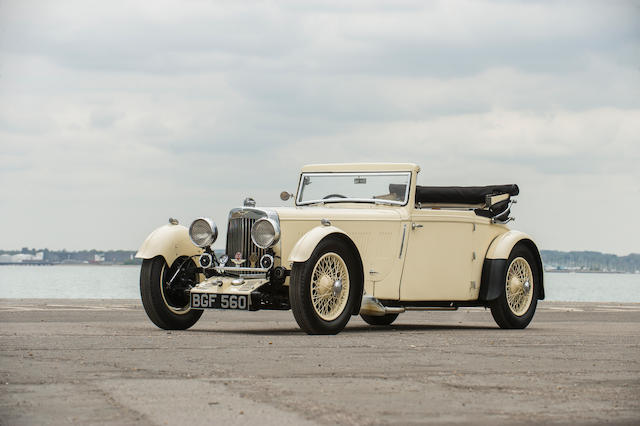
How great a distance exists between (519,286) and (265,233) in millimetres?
4105

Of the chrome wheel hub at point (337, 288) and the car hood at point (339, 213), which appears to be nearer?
the chrome wheel hub at point (337, 288)

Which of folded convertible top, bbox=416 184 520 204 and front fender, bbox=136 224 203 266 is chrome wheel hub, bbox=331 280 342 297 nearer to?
front fender, bbox=136 224 203 266

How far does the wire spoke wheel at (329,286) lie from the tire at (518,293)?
9.59ft

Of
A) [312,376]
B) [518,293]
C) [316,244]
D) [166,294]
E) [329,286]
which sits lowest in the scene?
[312,376]

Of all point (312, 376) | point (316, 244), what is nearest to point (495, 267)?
point (316, 244)

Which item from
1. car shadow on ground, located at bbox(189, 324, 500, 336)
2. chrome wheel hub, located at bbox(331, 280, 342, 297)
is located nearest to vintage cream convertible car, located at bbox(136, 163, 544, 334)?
chrome wheel hub, located at bbox(331, 280, 342, 297)

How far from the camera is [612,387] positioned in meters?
8.07

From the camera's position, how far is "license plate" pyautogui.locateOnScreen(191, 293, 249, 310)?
501 inches

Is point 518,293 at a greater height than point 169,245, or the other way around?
point 169,245

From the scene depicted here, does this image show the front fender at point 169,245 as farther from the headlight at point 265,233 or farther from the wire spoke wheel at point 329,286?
the wire spoke wheel at point 329,286

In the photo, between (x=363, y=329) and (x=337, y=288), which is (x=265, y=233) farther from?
(x=363, y=329)

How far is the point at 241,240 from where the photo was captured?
44.5 feet

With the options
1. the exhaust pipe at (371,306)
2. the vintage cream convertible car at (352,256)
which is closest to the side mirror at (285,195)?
the vintage cream convertible car at (352,256)

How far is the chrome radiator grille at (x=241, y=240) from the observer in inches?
530
